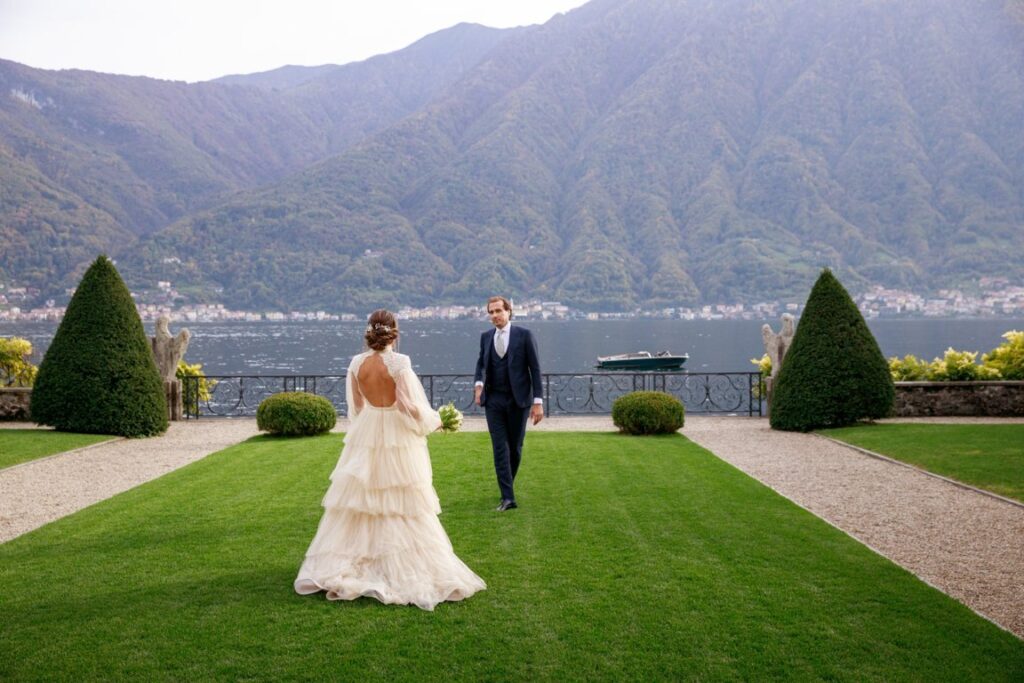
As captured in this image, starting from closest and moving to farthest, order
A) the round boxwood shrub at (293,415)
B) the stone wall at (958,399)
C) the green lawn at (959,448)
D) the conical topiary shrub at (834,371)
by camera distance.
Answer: the green lawn at (959,448) → the round boxwood shrub at (293,415) → the conical topiary shrub at (834,371) → the stone wall at (958,399)

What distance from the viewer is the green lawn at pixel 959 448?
12.5 metres

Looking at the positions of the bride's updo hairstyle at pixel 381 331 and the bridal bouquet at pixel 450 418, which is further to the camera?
the bridal bouquet at pixel 450 418

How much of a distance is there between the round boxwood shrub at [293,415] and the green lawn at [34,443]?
9.68ft

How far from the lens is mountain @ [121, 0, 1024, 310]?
4633 inches

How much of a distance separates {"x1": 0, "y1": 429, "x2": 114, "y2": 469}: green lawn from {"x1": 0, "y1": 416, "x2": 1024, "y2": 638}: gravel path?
1.15ft

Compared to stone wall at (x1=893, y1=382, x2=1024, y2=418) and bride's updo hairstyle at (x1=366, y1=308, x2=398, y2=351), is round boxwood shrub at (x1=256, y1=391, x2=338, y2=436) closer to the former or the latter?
bride's updo hairstyle at (x1=366, y1=308, x2=398, y2=351)

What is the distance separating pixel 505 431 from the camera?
1017cm

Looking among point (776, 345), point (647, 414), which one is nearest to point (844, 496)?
point (647, 414)

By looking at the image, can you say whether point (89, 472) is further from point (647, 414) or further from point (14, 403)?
point (647, 414)

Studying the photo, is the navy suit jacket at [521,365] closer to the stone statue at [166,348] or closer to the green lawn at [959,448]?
the green lawn at [959,448]

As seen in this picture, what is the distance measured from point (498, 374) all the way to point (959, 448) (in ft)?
29.9

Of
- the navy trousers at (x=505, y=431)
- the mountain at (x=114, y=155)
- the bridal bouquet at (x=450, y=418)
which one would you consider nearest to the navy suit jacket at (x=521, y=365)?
the navy trousers at (x=505, y=431)

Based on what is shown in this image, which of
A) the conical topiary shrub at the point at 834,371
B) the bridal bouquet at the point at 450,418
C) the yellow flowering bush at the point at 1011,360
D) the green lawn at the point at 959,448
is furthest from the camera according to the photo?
the yellow flowering bush at the point at 1011,360

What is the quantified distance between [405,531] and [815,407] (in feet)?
43.6
